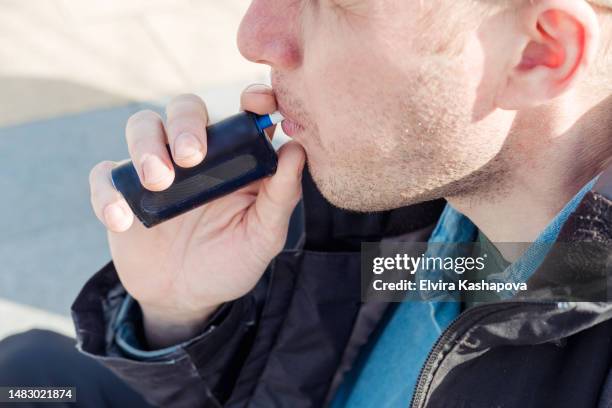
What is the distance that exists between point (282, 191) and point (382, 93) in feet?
1.39

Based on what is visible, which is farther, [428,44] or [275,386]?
[275,386]

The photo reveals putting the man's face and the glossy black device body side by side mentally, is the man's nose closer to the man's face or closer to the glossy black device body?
the man's face

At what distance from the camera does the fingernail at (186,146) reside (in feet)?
4.89

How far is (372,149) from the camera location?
1.49m

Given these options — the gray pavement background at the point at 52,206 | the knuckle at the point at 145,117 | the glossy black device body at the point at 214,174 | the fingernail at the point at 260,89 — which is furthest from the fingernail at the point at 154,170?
the gray pavement background at the point at 52,206

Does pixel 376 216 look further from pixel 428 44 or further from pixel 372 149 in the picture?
pixel 428 44

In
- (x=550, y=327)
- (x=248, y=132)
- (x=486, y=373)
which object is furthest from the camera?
(x=248, y=132)

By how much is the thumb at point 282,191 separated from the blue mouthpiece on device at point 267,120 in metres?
0.10

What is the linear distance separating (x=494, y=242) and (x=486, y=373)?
1.11 ft

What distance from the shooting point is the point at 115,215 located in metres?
1.53

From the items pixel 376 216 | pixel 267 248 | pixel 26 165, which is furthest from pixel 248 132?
pixel 26 165

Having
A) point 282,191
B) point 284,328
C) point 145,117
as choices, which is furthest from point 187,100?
point 284,328

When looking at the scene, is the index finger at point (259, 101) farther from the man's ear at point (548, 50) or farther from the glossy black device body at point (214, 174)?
the man's ear at point (548, 50)

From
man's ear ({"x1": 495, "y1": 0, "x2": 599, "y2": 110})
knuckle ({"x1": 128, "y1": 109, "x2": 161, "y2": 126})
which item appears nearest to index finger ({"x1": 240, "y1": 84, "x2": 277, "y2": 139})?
knuckle ({"x1": 128, "y1": 109, "x2": 161, "y2": 126})
